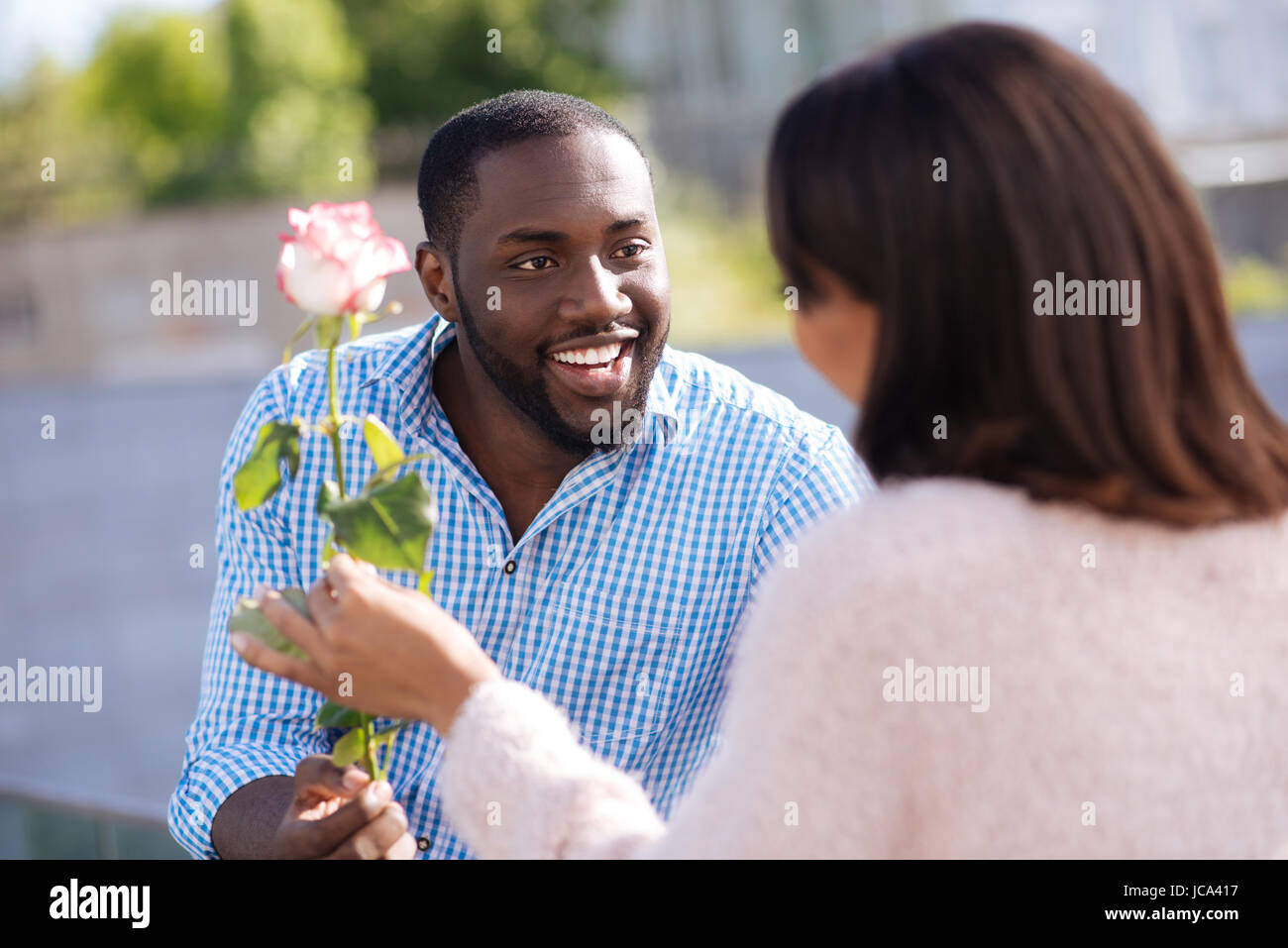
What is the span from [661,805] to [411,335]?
106 centimetres

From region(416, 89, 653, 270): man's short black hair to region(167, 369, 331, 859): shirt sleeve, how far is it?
514 millimetres

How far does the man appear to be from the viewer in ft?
7.62

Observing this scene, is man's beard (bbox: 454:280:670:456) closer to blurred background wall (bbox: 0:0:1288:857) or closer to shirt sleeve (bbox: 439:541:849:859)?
shirt sleeve (bbox: 439:541:849:859)

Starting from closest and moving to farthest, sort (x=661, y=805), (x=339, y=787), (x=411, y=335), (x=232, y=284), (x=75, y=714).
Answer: (x=339, y=787), (x=661, y=805), (x=411, y=335), (x=75, y=714), (x=232, y=284)

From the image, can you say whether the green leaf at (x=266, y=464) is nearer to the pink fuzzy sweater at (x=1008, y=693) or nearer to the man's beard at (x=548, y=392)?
the pink fuzzy sweater at (x=1008, y=693)

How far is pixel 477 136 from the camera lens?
102 inches

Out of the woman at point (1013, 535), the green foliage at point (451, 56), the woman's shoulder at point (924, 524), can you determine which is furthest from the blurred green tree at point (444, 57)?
the woman's shoulder at point (924, 524)

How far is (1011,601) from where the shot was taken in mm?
1286

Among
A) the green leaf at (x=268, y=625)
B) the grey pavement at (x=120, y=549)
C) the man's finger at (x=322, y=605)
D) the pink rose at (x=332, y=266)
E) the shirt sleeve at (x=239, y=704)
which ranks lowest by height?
the grey pavement at (x=120, y=549)

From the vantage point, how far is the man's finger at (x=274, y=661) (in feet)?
5.00

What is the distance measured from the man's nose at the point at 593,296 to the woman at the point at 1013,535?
102cm
